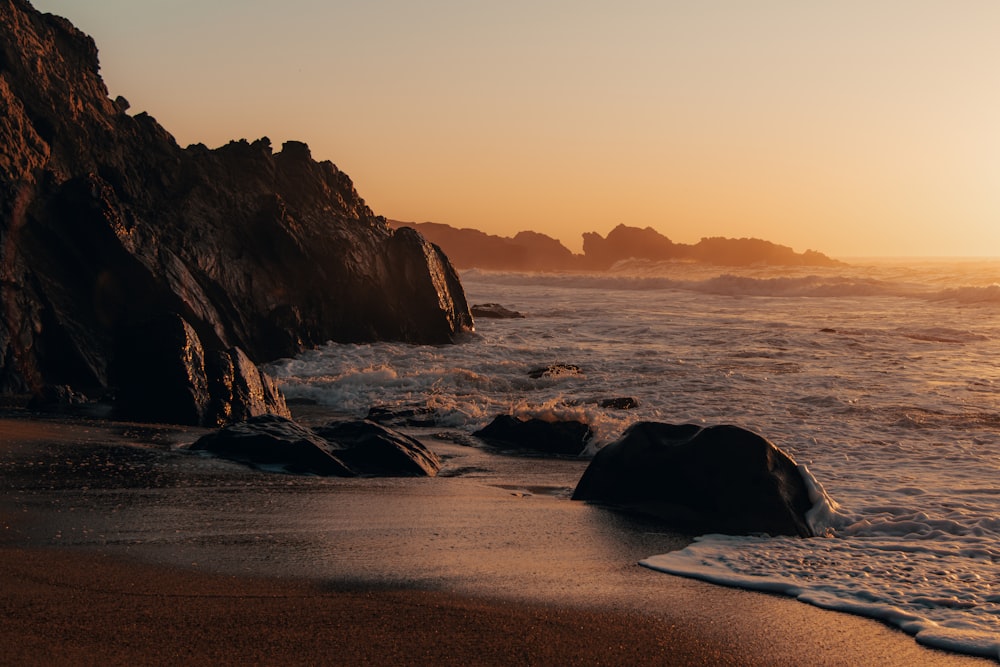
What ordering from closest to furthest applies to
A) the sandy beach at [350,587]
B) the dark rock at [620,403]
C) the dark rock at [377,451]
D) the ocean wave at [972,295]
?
the sandy beach at [350,587], the dark rock at [377,451], the dark rock at [620,403], the ocean wave at [972,295]

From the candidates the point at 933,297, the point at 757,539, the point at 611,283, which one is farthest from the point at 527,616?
the point at 611,283

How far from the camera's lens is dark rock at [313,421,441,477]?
27.2ft

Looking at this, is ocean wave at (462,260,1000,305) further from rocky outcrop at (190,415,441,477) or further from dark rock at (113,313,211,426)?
rocky outcrop at (190,415,441,477)

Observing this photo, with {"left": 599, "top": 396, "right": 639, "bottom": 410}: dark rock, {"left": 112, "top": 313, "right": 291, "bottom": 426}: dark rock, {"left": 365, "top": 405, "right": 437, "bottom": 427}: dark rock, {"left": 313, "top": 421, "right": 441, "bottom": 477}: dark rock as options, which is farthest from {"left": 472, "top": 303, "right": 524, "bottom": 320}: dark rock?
{"left": 313, "top": 421, "right": 441, "bottom": 477}: dark rock

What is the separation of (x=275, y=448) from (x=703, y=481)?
148 inches

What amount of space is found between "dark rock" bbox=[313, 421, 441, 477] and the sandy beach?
3.89ft

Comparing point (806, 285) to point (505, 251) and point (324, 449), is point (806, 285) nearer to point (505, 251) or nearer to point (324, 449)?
point (324, 449)

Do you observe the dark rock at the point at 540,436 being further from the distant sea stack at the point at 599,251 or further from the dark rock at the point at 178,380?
the distant sea stack at the point at 599,251

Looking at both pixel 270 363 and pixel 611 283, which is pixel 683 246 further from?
pixel 270 363

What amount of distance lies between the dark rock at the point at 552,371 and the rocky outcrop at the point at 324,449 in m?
8.03

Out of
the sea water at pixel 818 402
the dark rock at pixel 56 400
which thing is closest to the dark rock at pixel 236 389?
the dark rock at pixel 56 400

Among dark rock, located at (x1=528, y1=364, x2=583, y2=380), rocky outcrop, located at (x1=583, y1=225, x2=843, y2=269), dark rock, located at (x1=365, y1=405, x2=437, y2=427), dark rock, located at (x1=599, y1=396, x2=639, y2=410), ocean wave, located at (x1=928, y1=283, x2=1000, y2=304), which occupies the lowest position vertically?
dark rock, located at (x1=365, y1=405, x2=437, y2=427)

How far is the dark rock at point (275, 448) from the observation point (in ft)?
26.1

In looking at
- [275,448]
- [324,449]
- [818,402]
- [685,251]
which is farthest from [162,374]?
[685,251]
